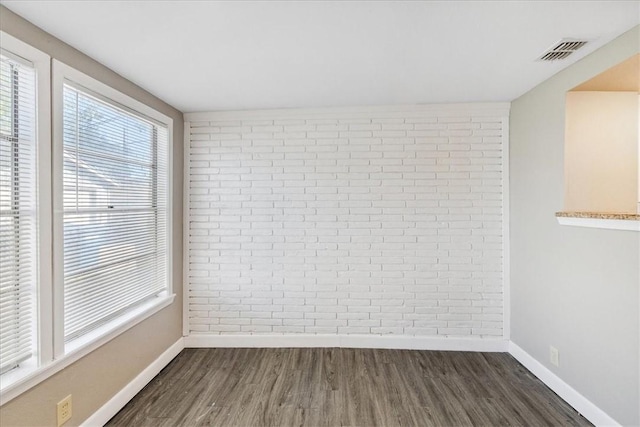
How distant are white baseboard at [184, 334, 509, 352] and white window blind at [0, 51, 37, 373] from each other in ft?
5.37

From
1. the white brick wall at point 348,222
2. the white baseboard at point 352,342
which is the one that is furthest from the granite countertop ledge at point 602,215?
the white baseboard at point 352,342

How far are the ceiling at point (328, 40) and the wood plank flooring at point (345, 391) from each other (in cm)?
240

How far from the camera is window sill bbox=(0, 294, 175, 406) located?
4.54 feet

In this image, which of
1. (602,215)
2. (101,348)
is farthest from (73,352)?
(602,215)

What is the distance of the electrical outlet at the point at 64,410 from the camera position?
162 cm

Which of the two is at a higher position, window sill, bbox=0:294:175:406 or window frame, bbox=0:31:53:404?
window frame, bbox=0:31:53:404

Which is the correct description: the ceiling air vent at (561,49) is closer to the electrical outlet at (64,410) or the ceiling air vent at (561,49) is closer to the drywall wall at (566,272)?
the drywall wall at (566,272)

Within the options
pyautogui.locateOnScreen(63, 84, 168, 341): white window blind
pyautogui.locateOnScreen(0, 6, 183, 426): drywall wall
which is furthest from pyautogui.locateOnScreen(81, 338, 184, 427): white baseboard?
pyautogui.locateOnScreen(63, 84, 168, 341): white window blind

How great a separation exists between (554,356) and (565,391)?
0.75ft

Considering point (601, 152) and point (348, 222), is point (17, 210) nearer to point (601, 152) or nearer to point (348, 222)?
point (348, 222)

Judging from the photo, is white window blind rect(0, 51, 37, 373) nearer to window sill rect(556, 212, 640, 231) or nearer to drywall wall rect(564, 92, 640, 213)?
window sill rect(556, 212, 640, 231)

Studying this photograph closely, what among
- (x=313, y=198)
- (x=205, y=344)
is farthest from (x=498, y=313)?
(x=205, y=344)

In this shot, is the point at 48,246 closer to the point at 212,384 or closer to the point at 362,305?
the point at 212,384

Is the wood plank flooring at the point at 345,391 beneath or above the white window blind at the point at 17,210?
beneath
